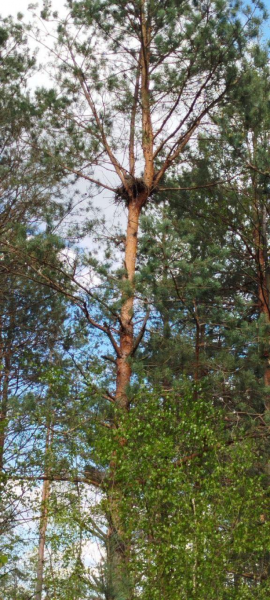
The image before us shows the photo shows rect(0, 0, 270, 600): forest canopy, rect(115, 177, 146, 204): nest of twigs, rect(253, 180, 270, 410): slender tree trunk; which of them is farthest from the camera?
rect(253, 180, 270, 410): slender tree trunk

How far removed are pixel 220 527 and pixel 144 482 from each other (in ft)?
3.70

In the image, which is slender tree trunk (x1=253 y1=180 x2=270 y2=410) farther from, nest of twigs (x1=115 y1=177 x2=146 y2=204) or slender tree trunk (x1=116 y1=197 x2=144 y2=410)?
slender tree trunk (x1=116 y1=197 x2=144 y2=410)

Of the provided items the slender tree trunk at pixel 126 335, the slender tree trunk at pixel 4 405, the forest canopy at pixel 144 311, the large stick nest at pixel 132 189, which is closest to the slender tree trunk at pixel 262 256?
the forest canopy at pixel 144 311

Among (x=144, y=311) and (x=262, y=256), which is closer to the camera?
(x=144, y=311)

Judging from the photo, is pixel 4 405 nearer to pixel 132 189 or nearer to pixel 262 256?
pixel 132 189

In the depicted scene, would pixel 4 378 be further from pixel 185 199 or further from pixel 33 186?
pixel 185 199

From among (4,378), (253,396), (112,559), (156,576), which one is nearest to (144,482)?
(156,576)

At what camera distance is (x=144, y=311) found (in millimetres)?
9688

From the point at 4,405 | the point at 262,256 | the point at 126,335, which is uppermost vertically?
the point at 262,256

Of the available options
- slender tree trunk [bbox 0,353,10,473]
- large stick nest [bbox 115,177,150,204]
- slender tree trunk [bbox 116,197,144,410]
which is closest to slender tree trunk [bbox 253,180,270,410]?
large stick nest [bbox 115,177,150,204]

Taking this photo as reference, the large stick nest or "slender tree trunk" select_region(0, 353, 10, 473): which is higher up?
the large stick nest

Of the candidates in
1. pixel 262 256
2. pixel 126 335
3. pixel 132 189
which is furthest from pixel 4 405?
pixel 262 256

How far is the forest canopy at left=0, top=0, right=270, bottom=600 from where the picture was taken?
8195 mm

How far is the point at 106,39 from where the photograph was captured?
35.0 feet
